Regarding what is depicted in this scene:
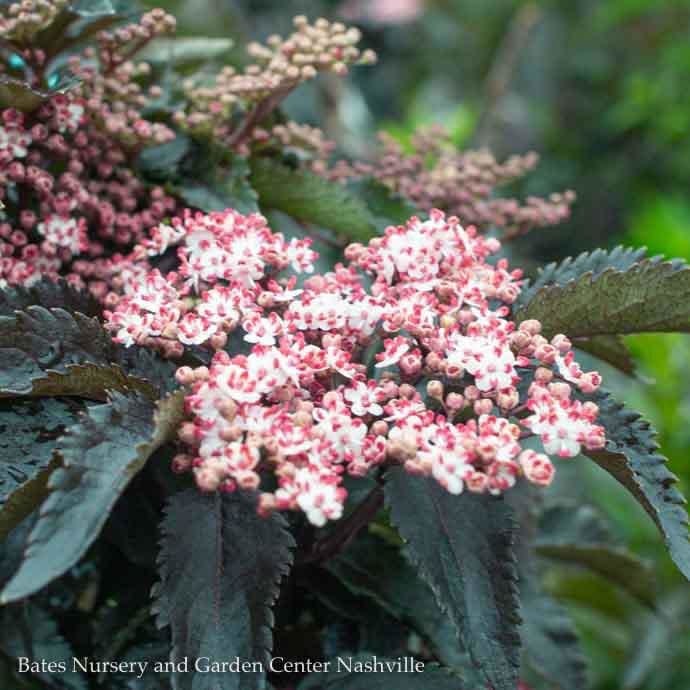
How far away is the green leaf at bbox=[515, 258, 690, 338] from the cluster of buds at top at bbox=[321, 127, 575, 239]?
27 centimetres

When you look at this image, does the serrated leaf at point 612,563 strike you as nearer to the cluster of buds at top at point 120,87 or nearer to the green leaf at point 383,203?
the green leaf at point 383,203

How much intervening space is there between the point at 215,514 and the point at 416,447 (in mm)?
135

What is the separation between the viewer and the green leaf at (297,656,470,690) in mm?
676

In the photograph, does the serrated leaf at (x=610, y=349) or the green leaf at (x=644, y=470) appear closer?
the green leaf at (x=644, y=470)

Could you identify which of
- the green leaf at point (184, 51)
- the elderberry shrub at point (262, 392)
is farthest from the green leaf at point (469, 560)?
the green leaf at point (184, 51)

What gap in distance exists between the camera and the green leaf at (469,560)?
1.98 feet

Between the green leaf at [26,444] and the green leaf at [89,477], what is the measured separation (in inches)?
1.3

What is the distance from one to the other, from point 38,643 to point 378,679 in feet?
0.89

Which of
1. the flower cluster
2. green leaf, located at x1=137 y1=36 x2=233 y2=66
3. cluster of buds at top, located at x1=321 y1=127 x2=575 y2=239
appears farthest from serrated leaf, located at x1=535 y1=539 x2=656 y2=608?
green leaf, located at x1=137 y1=36 x2=233 y2=66

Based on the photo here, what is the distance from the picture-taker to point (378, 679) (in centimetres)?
68

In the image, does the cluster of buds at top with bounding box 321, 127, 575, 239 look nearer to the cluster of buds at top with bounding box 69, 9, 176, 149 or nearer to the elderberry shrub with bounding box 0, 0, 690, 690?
the elderberry shrub with bounding box 0, 0, 690, 690

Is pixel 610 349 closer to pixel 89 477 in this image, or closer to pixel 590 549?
pixel 590 549

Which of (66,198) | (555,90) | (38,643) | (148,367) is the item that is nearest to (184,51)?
(66,198)

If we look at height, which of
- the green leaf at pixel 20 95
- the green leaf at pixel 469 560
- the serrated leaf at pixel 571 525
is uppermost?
the green leaf at pixel 20 95
